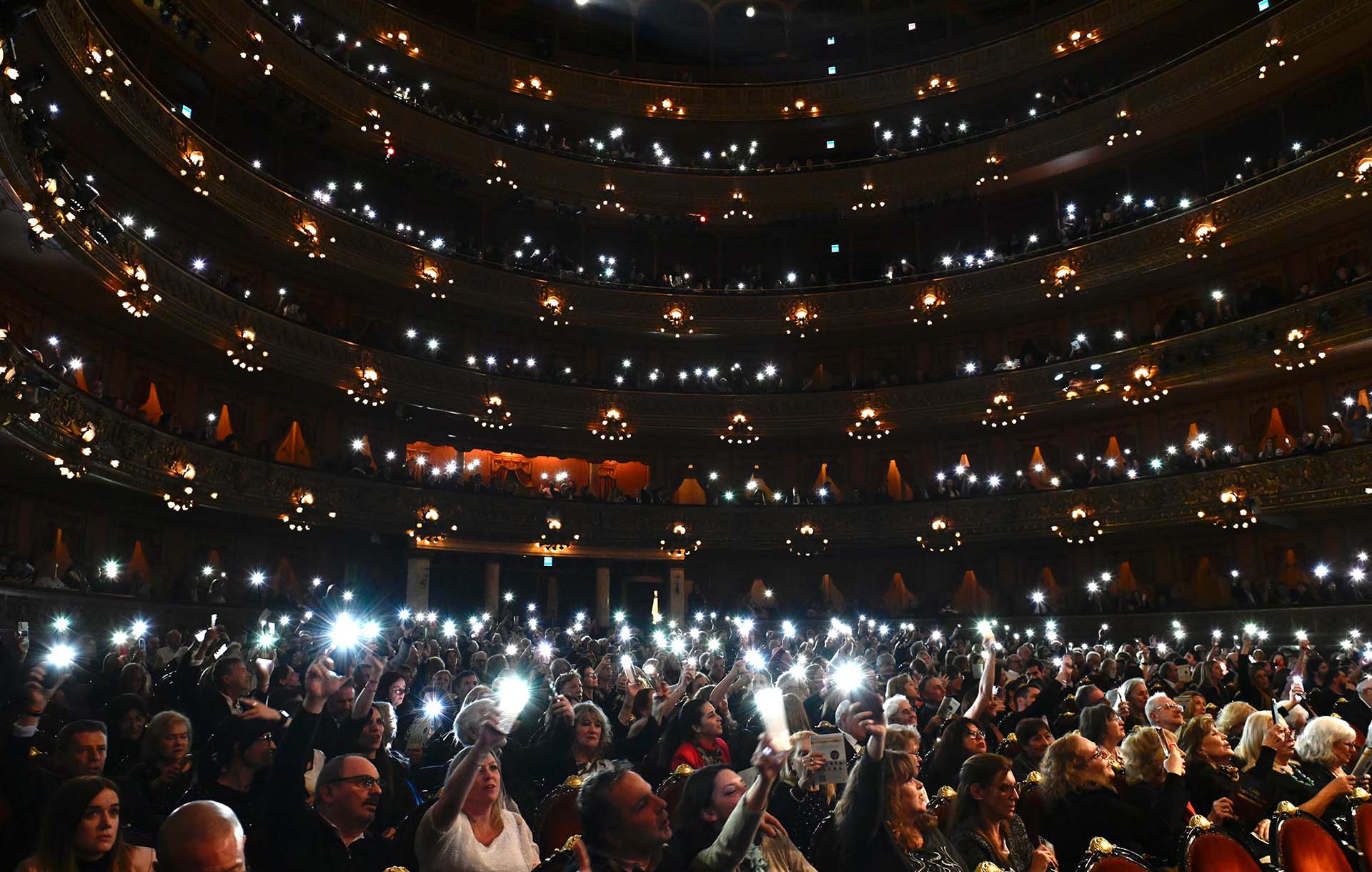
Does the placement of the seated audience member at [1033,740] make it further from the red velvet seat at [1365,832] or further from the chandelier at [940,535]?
the chandelier at [940,535]

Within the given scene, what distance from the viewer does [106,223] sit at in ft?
57.8

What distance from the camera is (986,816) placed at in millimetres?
4652

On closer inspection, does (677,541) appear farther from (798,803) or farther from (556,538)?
(798,803)

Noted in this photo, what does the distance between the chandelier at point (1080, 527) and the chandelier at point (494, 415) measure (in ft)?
52.7

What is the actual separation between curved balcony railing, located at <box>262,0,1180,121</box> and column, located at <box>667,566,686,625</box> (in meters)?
15.5

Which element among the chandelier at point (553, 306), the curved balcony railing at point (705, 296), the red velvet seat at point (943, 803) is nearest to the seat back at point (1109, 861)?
the red velvet seat at point (943, 803)

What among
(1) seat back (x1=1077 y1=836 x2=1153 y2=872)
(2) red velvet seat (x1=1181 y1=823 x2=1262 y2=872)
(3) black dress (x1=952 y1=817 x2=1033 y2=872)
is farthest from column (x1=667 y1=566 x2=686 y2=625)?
(1) seat back (x1=1077 y1=836 x2=1153 y2=872)

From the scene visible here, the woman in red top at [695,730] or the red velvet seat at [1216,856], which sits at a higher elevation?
the woman in red top at [695,730]

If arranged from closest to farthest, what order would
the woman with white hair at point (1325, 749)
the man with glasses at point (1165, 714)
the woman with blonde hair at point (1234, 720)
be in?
1. the woman with white hair at point (1325, 749)
2. the man with glasses at point (1165, 714)
3. the woman with blonde hair at point (1234, 720)

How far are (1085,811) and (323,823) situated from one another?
3768mm

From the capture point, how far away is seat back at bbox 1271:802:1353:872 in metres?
4.60

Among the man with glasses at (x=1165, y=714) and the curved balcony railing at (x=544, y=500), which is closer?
the man with glasses at (x=1165, y=714)

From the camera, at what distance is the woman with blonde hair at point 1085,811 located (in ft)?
16.8

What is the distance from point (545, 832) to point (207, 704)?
11.0 feet
